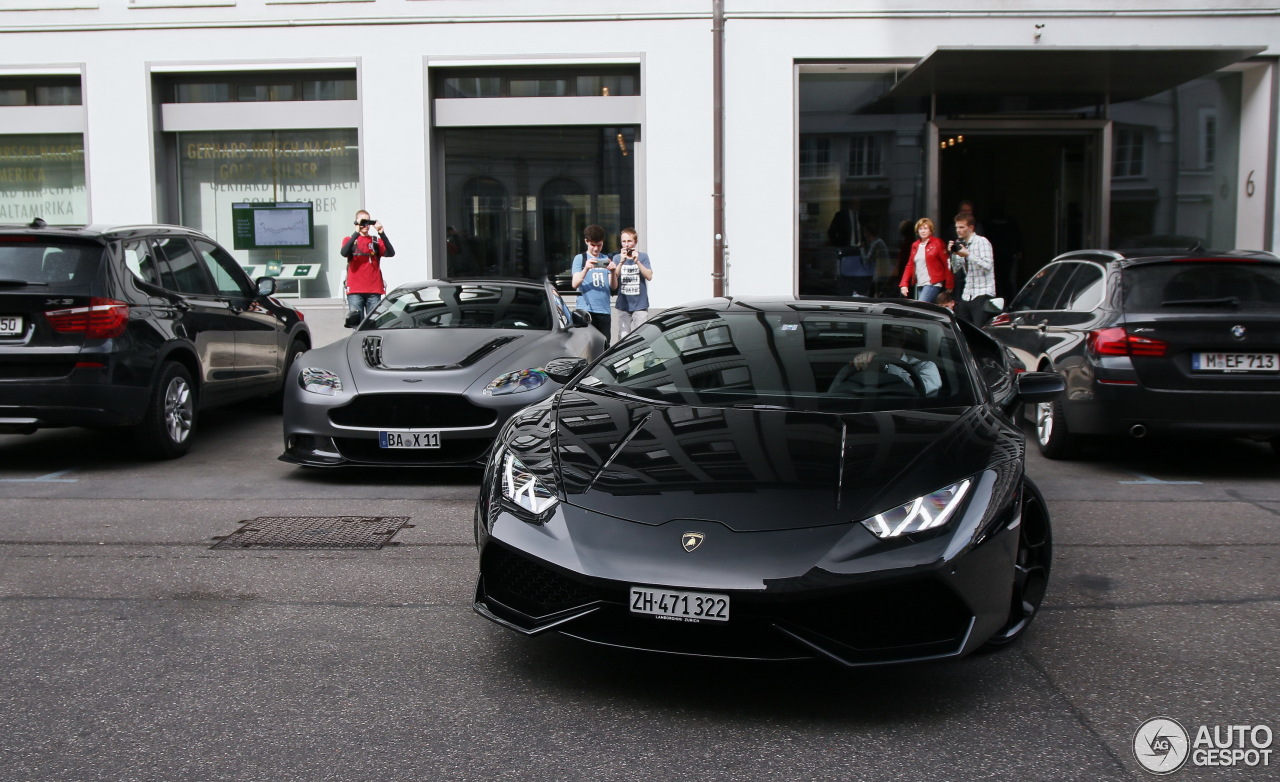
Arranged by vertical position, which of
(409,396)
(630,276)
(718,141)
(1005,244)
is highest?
(718,141)

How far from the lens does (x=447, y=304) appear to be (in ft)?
28.1

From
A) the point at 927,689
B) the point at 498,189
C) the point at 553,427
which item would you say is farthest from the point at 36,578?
the point at 498,189

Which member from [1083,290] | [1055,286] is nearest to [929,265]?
[1055,286]

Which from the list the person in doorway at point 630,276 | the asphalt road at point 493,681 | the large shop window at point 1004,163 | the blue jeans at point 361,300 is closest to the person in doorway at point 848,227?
the large shop window at point 1004,163

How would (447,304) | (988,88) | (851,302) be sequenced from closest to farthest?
1. (851,302)
2. (447,304)
3. (988,88)

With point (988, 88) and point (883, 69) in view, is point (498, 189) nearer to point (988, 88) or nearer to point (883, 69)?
point (883, 69)

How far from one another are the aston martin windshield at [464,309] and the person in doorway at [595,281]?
3.24 m

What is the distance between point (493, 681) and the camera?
3.68 metres


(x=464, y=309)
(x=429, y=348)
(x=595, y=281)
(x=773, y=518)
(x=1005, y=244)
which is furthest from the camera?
(x=1005, y=244)

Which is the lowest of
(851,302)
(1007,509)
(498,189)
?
(1007,509)

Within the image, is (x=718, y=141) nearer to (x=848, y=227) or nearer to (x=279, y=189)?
(x=848, y=227)

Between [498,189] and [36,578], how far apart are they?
11.2 metres

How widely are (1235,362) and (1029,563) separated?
382 centimetres

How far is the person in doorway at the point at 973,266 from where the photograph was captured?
495 inches
